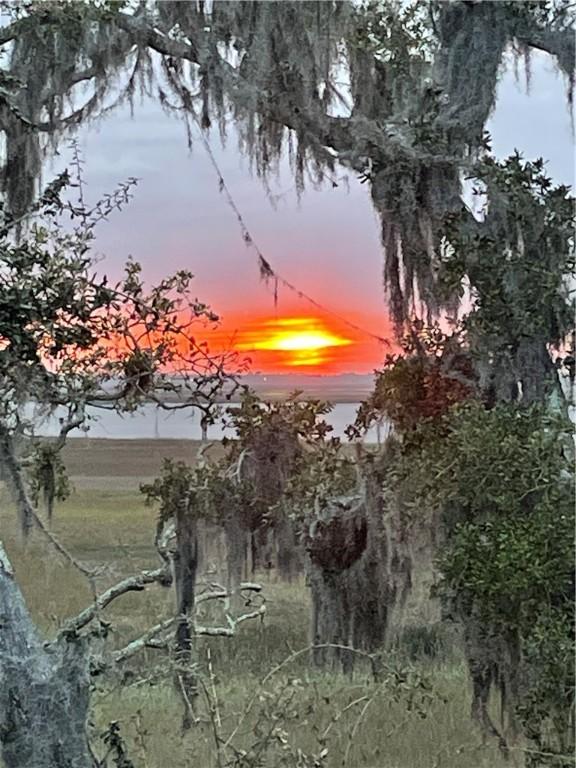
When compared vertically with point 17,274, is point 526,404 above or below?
below

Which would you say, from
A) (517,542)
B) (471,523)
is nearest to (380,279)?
(471,523)

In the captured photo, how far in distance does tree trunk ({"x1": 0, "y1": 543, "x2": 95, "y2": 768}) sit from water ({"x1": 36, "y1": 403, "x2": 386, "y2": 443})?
1431mm

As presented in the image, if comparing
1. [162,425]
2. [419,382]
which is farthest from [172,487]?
[419,382]

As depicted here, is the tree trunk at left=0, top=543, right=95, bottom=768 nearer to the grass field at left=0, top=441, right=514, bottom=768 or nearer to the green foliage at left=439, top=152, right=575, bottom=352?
the grass field at left=0, top=441, right=514, bottom=768

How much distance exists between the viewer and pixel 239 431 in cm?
342

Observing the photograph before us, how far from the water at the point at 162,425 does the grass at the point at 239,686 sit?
1.14ft

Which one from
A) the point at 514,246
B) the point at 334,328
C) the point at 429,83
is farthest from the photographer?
the point at 334,328

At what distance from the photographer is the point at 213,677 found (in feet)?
9.23

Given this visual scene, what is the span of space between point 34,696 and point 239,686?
6.38ft

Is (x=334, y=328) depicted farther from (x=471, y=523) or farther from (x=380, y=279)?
(x=471, y=523)

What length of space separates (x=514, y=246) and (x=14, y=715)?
2.10 m

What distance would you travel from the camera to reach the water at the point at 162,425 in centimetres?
341

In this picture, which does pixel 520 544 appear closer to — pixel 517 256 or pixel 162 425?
pixel 517 256

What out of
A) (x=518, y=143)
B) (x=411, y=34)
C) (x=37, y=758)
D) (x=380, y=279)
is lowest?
(x=37, y=758)
